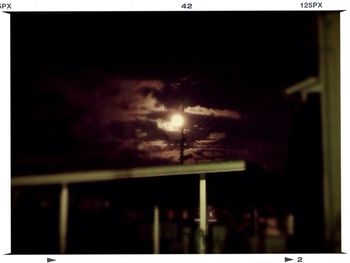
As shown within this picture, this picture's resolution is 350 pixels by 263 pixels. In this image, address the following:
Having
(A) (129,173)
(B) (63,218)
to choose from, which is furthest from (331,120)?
(B) (63,218)

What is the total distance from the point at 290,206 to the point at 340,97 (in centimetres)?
238

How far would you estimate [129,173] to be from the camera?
544 cm

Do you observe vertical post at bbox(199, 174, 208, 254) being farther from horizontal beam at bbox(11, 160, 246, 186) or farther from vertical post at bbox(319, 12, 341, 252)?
vertical post at bbox(319, 12, 341, 252)

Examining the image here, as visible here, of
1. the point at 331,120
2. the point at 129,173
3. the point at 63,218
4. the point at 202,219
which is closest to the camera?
the point at 331,120

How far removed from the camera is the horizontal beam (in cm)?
516

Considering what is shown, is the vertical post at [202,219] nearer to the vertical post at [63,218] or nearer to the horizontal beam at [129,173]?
the horizontal beam at [129,173]

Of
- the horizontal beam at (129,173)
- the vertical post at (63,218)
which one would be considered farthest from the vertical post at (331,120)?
the vertical post at (63,218)

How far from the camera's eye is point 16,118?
16.1 feet

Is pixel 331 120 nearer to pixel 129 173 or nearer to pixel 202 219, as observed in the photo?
pixel 202 219

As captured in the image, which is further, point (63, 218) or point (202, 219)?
point (63, 218)

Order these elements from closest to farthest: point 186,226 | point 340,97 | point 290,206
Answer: point 340,97 < point 290,206 < point 186,226
